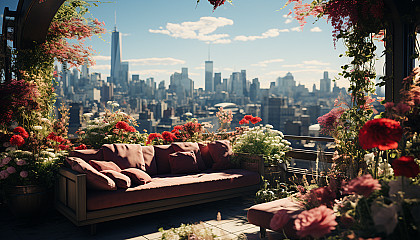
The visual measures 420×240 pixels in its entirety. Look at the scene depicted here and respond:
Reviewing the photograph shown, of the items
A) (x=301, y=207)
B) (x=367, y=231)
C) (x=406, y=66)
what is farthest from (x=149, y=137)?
(x=367, y=231)

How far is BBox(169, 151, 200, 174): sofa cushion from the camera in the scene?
4.92 m


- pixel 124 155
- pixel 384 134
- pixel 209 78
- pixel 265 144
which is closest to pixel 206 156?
pixel 265 144

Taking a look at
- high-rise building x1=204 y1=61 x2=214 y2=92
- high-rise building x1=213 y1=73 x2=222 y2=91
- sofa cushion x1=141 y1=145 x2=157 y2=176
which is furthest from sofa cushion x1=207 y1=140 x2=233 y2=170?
high-rise building x1=213 y1=73 x2=222 y2=91

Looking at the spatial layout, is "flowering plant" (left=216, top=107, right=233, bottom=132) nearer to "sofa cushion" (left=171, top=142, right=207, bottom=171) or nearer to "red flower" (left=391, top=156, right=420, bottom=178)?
"sofa cushion" (left=171, top=142, right=207, bottom=171)

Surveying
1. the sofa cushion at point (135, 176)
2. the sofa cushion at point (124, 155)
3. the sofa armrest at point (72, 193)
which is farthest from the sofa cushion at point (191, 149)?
the sofa armrest at point (72, 193)

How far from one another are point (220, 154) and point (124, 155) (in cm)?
162

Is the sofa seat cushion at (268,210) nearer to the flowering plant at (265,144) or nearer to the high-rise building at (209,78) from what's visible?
the flowering plant at (265,144)

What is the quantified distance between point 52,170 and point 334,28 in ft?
12.6

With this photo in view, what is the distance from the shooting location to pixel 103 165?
4.02 m

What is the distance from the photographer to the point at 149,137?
18.3 ft

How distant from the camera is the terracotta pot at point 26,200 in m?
4.06

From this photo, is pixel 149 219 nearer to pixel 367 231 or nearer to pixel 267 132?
pixel 267 132

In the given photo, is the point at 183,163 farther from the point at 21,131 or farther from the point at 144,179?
the point at 21,131

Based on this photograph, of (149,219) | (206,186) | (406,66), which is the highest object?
(406,66)
